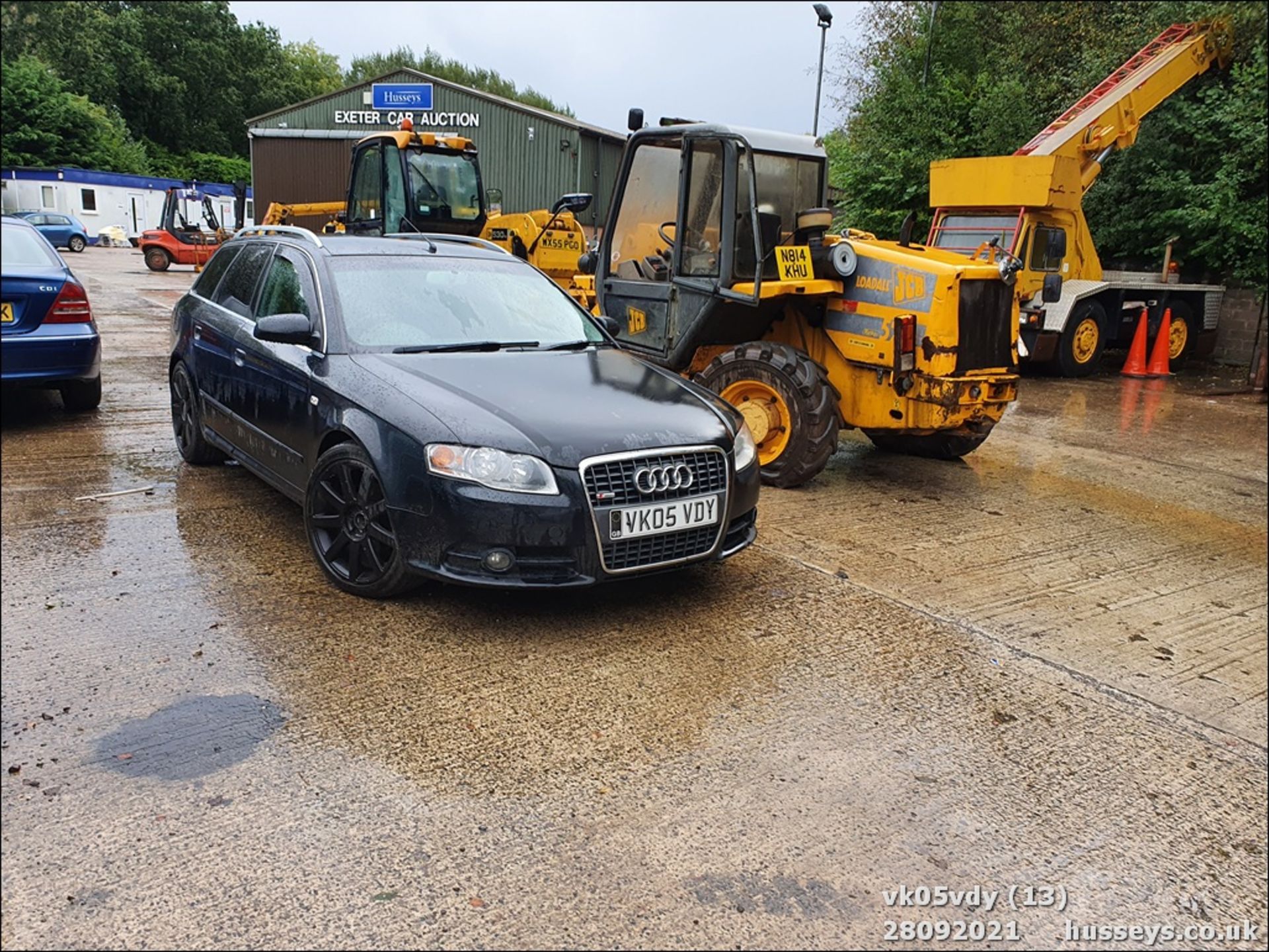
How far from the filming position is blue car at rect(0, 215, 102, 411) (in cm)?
147

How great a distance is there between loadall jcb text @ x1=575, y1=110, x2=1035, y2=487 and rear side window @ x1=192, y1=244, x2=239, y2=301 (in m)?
2.71

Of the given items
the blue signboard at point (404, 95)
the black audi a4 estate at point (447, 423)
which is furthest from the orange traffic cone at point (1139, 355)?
the blue signboard at point (404, 95)

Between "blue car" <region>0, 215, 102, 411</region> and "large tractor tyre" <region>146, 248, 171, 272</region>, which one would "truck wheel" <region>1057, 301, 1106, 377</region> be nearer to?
"blue car" <region>0, 215, 102, 411</region>

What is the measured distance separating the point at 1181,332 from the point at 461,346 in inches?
528

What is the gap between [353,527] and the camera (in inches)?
159

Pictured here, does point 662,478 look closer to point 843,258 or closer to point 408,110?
point 843,258

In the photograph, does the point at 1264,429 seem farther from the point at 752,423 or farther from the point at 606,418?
the point at 752,423

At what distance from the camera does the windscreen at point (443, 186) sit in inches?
491

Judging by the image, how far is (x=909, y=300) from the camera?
239 inches

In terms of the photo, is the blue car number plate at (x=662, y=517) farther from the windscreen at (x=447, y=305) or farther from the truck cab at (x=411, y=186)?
the truck cab at (x=411, y=186)

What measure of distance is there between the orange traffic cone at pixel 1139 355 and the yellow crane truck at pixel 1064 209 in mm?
345

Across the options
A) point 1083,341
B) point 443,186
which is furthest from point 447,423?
point 1083,341

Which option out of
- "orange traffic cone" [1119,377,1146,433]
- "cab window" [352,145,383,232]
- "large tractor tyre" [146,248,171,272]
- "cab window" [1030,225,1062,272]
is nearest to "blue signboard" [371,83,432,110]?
"large tractor tyre" [146,248,171,272]

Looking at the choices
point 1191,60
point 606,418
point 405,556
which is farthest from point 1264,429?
point 1191,60
